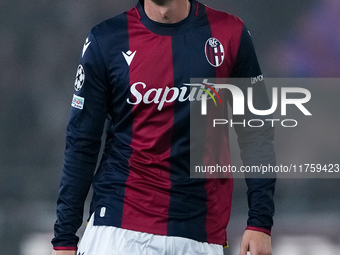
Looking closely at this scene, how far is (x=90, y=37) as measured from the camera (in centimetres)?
334

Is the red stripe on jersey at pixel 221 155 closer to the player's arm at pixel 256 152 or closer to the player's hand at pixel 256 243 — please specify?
the player's arm at pixel 256 152

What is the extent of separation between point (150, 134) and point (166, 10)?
44cm

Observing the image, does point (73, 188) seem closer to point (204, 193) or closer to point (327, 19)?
point (204, 193)

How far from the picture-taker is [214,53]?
3305 mm

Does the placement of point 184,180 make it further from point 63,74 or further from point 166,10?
point 63,74

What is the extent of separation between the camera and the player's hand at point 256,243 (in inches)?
124

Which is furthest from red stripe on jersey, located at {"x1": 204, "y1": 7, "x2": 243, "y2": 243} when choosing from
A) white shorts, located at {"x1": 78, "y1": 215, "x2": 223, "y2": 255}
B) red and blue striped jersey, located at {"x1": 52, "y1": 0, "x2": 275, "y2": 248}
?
white shorts, located at {"x1": 78, "y1": 215, "x2": 223, "y2": 255}

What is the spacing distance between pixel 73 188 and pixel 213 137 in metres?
0.51

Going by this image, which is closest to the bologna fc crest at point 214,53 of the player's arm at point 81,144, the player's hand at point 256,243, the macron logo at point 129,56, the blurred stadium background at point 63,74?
the macron logo at point 129,56

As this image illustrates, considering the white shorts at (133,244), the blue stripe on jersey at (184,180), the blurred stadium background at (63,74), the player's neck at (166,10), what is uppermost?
the blurred stadium background at (63,74)

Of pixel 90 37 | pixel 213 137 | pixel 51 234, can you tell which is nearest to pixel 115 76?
pixel 90 37

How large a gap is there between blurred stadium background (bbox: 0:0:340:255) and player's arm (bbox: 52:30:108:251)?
13.7 feet

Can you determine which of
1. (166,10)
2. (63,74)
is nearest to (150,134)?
(166,10)

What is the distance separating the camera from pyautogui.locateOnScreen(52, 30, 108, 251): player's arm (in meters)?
3.27
